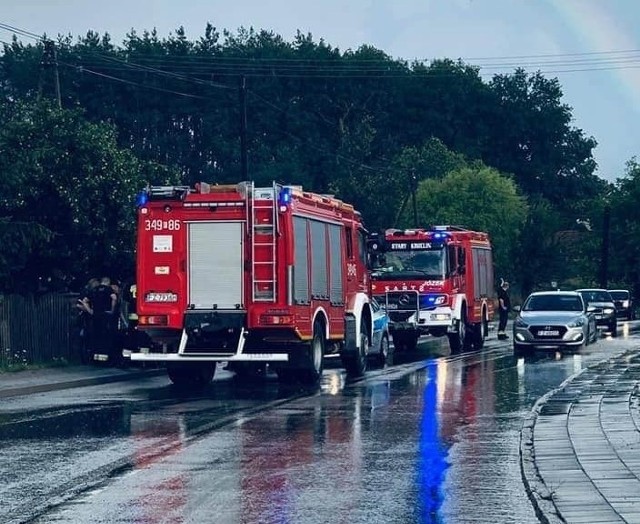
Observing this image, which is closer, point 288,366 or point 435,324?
point 288,366

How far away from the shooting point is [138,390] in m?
Answer: 23.1

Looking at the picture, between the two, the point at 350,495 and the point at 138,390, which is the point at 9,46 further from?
the point at 350,495

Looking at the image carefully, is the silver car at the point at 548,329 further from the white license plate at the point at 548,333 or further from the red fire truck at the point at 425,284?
the red fire truck at the point at 425,284

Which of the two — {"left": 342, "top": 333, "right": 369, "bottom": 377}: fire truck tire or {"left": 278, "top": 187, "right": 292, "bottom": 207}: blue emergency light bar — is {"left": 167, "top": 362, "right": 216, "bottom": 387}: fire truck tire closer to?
{"left": 342, "top": 333, "right": 369, "bottom": 377}: fire truck tire

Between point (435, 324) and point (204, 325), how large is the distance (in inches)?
518

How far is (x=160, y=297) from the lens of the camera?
2302 centimetres

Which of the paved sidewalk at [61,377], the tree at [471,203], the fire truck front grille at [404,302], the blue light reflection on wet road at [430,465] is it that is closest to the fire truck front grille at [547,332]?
the fire truck front grille at [404,302]

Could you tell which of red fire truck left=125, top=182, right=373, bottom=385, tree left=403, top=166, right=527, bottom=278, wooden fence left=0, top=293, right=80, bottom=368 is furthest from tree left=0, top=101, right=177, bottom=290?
tree left=403, top=166, right=527, bottom=278

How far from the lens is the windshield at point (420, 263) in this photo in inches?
1391

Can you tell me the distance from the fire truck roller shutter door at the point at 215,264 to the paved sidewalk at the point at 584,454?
564cm

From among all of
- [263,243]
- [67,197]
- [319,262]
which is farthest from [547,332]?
[263,243]

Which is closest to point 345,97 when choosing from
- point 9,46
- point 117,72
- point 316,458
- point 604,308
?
point 117,72

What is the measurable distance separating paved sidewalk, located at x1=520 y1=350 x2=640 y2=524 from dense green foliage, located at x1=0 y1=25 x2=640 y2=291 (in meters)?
49.1

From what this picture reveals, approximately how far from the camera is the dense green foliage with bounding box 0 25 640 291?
83.9 metres
